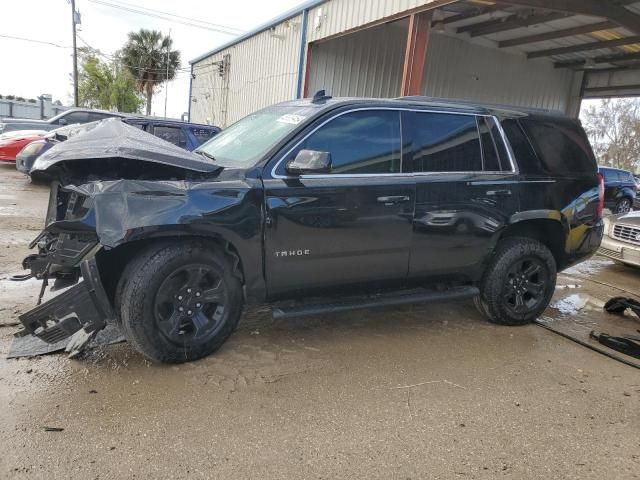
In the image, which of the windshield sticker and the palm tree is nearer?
the windshield sticker

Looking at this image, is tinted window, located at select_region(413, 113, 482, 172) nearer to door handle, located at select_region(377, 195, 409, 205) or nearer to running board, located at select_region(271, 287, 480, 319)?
door handle, located at select_region(377, 195, 409, 205)

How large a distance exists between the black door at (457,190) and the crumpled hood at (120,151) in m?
1.73

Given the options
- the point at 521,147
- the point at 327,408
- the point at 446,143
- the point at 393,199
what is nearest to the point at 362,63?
the point at 521,147

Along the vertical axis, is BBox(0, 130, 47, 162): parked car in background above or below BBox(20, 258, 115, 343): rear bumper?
above

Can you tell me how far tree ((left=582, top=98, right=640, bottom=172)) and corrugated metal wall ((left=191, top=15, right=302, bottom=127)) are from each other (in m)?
40.3

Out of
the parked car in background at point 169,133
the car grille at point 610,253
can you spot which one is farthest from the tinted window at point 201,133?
the car grille at point 610,253

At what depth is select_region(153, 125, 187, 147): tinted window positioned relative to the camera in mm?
9578

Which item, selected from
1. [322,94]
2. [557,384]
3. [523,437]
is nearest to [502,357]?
[557,384]

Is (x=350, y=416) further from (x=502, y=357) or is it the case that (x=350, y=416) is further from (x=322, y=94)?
(x=322, y=94)

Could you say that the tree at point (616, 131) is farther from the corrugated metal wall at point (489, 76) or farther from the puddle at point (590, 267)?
the puddle at point (590, 267)

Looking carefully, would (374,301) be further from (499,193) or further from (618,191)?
(618,191)

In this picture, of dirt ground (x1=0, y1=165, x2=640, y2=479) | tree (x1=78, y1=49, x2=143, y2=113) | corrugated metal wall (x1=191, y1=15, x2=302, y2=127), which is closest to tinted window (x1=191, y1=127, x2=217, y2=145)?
corrugated metal wall (x1=191, y1=15, x2=302, y2=127)

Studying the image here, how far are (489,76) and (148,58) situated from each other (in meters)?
31.6

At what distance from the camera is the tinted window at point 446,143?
4.08 meters
